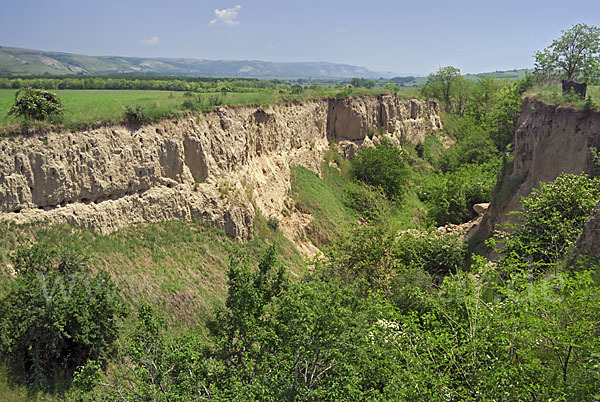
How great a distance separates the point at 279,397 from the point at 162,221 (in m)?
14.1

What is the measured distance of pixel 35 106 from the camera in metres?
17.3

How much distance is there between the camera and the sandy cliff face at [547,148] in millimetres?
21422

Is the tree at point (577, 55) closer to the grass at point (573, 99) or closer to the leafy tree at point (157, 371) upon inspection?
the grass at point (573, 99)

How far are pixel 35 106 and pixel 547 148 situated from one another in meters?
25.2

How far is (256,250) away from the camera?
24.6 meters

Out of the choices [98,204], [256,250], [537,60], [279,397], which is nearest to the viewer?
[279,397]

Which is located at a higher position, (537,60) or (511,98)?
(537,60)

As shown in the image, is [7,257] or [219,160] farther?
[219,160]

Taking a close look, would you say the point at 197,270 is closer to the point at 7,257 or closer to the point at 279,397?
the point at 7,257

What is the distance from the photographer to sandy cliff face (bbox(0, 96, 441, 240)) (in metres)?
17.0

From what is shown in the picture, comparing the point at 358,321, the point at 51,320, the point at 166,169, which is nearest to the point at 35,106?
the point at 166,169

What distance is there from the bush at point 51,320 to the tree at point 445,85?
60579 millimetres

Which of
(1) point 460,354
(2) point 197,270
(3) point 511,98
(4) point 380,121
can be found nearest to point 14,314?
(2) point 197,270

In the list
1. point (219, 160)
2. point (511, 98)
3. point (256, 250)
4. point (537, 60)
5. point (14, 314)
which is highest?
point (537, 60)
